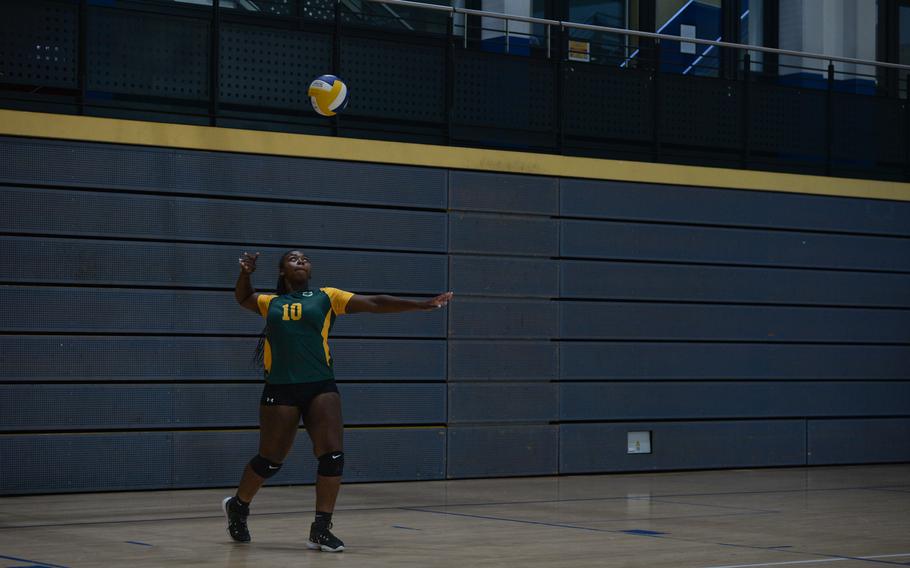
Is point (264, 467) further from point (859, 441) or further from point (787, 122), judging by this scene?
point (859, 441)

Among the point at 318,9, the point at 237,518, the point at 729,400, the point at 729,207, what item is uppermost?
the point at 318,9

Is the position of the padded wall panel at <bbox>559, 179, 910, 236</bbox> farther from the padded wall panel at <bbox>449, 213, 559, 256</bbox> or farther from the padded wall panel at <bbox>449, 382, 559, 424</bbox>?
the padded wall panel at <bbox>449, 382, 559, 424</bbox>

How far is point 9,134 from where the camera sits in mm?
12094

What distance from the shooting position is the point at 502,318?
47.8ft

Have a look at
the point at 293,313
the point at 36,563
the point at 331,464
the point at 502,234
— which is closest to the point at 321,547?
the point at 331,464

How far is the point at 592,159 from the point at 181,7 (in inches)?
183

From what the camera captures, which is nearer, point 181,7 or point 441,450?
point 181,7

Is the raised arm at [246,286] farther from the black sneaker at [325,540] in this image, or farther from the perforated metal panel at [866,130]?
the perforated metal panel at [866,130]

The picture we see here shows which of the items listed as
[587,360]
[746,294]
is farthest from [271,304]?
[746,294]

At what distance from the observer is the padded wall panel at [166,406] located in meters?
12.2

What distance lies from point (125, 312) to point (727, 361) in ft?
22.5

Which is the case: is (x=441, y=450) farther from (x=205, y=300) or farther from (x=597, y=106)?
(x=597, y=106)

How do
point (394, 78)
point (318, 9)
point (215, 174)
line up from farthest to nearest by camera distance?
point (394, 78) → point (318, 9) → point (215, 174)

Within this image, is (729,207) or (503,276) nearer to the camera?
(503,276)
